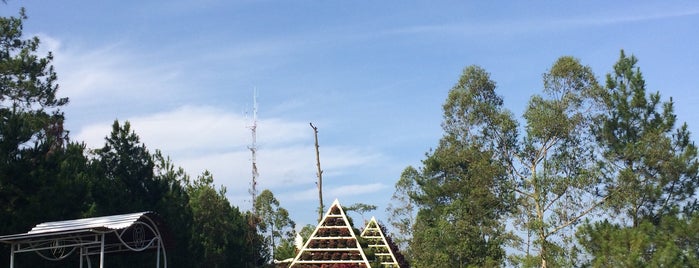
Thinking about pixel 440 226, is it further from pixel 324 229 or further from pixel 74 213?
pixel 74 213

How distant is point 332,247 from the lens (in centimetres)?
3016

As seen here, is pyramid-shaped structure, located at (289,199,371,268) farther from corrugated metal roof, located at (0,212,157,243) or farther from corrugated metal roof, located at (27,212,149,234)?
corrugated metal roof, located at (27,212,149,234)

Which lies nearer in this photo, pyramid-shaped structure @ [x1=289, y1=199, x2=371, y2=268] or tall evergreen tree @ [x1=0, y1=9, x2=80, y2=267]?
tall evergreen tree @ [x1=0, y1=9, x2=80, y2=267]

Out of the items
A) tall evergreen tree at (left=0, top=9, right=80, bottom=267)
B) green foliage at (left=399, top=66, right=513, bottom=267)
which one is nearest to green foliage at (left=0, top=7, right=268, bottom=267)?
tall evergreen tree at (left=0, top=9, right=80, bottom=267)

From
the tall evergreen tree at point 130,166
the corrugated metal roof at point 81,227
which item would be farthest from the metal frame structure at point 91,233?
the tall evergreen tree at point 130,166

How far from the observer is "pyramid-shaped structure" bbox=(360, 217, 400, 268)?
33.6 m

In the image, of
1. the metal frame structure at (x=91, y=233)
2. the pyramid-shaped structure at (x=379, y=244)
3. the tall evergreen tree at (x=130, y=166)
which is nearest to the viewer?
the metal frame structure at (x=91, y=233)

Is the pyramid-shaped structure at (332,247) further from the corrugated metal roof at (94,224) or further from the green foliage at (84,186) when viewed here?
the corrugated metal roof at (94,224)

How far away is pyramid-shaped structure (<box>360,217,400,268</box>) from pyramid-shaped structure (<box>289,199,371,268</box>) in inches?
90.5

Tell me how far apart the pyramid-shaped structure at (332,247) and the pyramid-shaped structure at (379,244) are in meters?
2.30

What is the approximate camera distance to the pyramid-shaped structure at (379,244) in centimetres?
3362

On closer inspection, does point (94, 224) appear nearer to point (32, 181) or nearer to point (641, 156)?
point (32, 181)

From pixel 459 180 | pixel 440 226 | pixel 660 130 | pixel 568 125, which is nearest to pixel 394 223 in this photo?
pixel 459 180

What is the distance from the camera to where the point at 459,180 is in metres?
43.7
